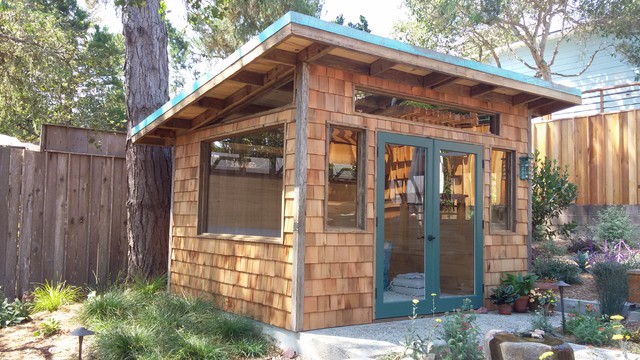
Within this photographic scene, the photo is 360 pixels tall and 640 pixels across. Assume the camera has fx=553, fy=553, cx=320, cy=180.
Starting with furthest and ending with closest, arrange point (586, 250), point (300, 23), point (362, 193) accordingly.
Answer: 1. point (586, 250)
2. point (362, 193)
3. point (300, 23)

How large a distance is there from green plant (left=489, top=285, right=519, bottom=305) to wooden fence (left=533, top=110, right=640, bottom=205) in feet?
20.2

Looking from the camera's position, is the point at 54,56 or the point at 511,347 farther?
the point at 54,56

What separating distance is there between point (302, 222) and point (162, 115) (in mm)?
2576

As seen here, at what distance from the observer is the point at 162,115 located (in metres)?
6.66

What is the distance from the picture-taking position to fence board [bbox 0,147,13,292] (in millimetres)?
6824

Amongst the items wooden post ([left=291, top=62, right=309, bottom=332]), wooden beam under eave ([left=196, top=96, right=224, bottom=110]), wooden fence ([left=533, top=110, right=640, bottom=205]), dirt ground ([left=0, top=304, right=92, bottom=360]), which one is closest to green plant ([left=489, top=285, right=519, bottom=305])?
wooden post ([left=291, top=62, right=309, bottom=332])

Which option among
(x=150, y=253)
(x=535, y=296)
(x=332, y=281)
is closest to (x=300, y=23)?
(x=332, y=281)

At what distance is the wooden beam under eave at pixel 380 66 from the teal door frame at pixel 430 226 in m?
0.63

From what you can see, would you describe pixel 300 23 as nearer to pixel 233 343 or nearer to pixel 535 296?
pixel 233 343

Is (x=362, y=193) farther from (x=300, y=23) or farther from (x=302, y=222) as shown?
(x=300, y=23)

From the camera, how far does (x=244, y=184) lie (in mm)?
6367

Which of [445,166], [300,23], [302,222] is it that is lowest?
[302,222]

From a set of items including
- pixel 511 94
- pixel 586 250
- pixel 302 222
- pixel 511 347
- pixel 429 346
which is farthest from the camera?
pixel 586 250

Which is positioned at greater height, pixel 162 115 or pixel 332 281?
pixel 162 115
